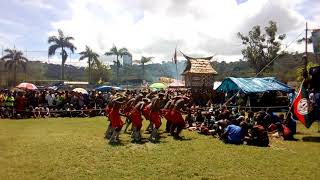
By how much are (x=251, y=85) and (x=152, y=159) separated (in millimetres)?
15913

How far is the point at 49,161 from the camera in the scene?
11742mm

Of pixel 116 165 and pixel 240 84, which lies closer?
pixel 116 165

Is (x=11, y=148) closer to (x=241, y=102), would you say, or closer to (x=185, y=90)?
(x=241, y=102)

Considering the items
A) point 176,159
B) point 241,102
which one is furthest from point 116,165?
point 241,102

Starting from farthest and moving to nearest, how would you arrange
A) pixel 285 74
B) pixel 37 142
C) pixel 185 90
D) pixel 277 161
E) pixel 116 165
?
1. pixel 285 74
2. pixel 185 90
3. pixel 37 142
4. pixel 277 161
5. pixel 116 165

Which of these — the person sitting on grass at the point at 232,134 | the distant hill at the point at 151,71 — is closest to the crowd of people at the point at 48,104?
the person sitting on grass at the point at 232,134

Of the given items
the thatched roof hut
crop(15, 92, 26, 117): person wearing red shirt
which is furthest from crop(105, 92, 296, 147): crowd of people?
the thatched roof hut

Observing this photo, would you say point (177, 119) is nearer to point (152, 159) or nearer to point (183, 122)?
point (183, 122)

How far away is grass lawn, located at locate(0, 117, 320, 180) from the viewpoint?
33.7 feet

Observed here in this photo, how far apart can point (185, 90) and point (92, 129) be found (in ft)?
58.3

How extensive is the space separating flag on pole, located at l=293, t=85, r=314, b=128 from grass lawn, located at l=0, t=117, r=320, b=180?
0.98m

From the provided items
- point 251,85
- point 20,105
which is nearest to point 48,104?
point 20,105

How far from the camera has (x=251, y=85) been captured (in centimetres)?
2661

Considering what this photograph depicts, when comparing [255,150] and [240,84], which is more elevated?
[240,84]
